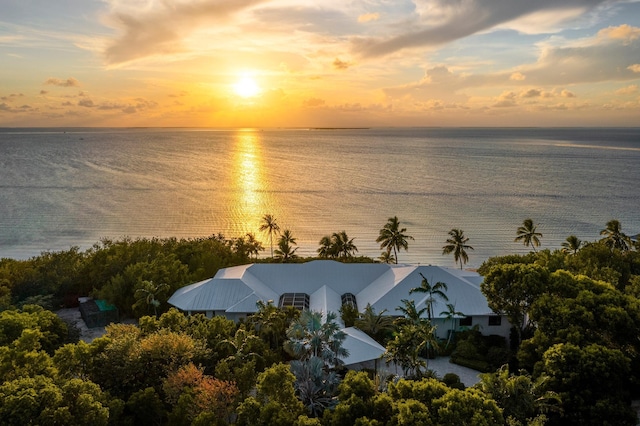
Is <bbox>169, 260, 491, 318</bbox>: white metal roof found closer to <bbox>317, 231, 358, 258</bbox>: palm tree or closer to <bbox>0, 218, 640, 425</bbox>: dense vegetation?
<bbox>0, 218, 640, 425</bbox>: dense vegetation

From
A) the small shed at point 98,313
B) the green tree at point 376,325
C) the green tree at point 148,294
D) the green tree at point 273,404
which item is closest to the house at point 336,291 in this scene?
the green tree at point 148,294

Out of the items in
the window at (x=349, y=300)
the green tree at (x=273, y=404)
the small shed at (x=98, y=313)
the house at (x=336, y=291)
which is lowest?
the small shed at (x=98, y=313)

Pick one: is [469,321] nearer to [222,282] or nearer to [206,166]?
[222,282]

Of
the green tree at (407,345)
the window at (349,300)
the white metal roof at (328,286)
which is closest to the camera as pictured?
the green tree at (407,345)

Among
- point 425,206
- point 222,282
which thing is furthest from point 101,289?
point 425,206

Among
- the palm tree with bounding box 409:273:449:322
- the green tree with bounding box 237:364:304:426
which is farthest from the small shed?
the palm tree with bounding box 409:273:449:322

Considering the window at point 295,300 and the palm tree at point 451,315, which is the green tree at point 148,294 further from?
the palm tree at point 451,315

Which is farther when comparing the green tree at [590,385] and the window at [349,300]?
the window at [349,300]
